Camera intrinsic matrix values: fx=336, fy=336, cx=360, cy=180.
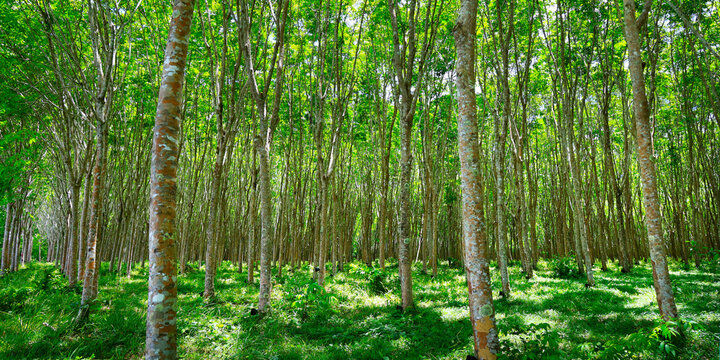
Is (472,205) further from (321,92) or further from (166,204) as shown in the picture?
(321,92)

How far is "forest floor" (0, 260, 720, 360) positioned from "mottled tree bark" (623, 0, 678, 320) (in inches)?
21.5

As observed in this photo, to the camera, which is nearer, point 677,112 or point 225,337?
point 225,337

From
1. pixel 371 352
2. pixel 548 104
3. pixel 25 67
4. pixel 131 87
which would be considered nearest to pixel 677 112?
pixel 548 104

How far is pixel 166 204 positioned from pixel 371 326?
4.43 metres

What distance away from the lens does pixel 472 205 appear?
→ 392 cm

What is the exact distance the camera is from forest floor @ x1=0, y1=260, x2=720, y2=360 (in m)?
4.26

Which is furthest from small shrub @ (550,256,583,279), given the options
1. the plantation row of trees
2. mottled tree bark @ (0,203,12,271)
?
mottled tree bark @ (0,203,12,271)

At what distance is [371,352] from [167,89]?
4183 millimetres

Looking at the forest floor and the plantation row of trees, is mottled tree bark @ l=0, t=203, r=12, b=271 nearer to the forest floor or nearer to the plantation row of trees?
the plantation row of trees

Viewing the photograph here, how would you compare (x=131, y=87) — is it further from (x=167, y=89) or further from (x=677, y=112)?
(x=677, y=112)

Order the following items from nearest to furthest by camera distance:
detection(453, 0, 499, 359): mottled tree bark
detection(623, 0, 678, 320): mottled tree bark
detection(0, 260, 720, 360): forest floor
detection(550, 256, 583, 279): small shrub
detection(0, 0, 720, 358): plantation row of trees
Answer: detection(453, 0, 499, 359): mottled tree bark
detection(0, 0, 720, 358): plantation row of trees
detection(0, 260, 720, 360): forest floor
detection(623, 0, 678, 320): mottled tree bark
detection(550, 256, 583, 279): small shrub

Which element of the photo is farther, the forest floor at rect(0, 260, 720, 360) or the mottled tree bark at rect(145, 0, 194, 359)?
the forest floor at rect(0, 260, 720, 360)

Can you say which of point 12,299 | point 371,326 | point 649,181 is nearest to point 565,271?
point 649,181

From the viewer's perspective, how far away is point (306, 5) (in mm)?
9570
